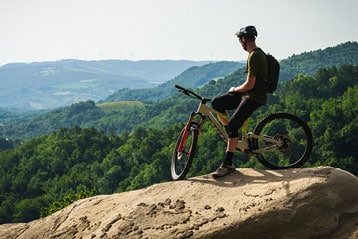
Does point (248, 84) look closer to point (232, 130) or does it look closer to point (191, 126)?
point (232, 130)

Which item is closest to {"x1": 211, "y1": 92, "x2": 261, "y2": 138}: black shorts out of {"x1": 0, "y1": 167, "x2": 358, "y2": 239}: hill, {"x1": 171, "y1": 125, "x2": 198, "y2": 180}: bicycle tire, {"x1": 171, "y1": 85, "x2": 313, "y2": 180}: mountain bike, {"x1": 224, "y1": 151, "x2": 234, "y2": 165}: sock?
{"x1": 171, "y1": 85, "x2": 313, "y2": 180}: mountain bike

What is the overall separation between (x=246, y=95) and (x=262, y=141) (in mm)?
1066

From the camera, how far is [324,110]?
8456 centimetres

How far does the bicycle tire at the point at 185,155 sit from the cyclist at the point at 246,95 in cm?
66

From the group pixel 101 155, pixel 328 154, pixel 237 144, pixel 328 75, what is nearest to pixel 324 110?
pixel 328 154

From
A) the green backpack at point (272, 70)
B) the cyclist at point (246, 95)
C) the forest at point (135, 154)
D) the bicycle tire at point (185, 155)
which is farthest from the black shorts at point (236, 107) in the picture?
the forest at point (135, 154)

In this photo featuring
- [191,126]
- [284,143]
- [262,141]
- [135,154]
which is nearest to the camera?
[284,143]

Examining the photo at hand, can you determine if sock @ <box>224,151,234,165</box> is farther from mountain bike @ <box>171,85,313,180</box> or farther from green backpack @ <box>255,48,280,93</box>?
green backpack @ <box>255,48,280,93</box>

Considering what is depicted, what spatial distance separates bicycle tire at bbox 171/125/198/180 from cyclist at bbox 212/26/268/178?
66 centimetres

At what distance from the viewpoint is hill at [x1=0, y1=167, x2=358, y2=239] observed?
8156 mm

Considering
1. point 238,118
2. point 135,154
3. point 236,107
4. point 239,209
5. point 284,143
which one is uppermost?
point 236,107

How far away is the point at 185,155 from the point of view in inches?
404

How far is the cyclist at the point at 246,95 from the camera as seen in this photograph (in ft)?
29.2

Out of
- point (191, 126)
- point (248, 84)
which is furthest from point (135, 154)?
point (248, 84)
